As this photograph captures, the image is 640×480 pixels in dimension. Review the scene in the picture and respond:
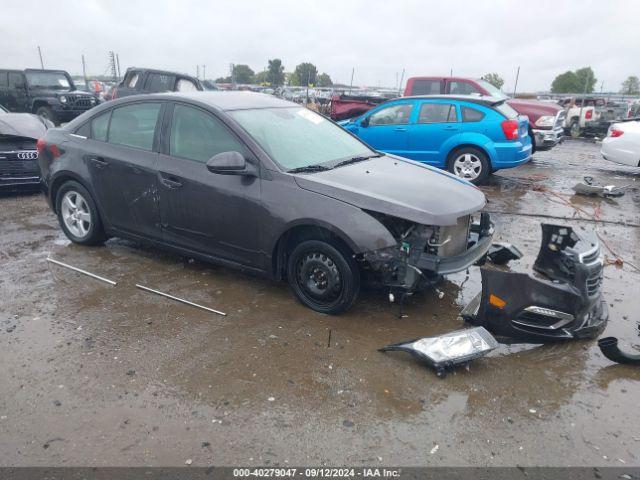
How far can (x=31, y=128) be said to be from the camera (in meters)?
7.74

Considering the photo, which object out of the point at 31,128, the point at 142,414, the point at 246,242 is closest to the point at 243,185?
the point at 246,242

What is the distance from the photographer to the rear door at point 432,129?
8.59 m

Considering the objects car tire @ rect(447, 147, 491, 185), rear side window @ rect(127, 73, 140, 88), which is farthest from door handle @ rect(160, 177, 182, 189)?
rear side window @ rect(127, 73, 140, 88)

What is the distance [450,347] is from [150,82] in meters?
13.1

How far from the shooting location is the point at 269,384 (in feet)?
10.1

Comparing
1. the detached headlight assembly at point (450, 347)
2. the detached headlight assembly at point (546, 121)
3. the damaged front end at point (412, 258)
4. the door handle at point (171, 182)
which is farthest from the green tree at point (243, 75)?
the detached headlight assembly at point (450, 347)

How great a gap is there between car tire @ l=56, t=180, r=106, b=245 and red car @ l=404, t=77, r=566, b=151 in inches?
361

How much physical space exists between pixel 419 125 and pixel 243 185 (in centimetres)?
564

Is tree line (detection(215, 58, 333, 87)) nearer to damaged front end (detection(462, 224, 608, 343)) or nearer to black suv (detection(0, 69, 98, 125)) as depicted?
black suv (detection(0, 69, 98, 125))

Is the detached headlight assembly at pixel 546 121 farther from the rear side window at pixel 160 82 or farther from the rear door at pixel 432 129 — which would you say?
the rear side window at pixel 160 82

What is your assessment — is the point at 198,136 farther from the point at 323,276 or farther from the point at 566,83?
the point at 566,83

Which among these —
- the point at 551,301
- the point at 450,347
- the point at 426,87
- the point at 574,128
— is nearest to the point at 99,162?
the point at 450,347

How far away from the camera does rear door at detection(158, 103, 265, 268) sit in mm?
4008

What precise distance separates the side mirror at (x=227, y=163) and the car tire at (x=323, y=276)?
76cm
